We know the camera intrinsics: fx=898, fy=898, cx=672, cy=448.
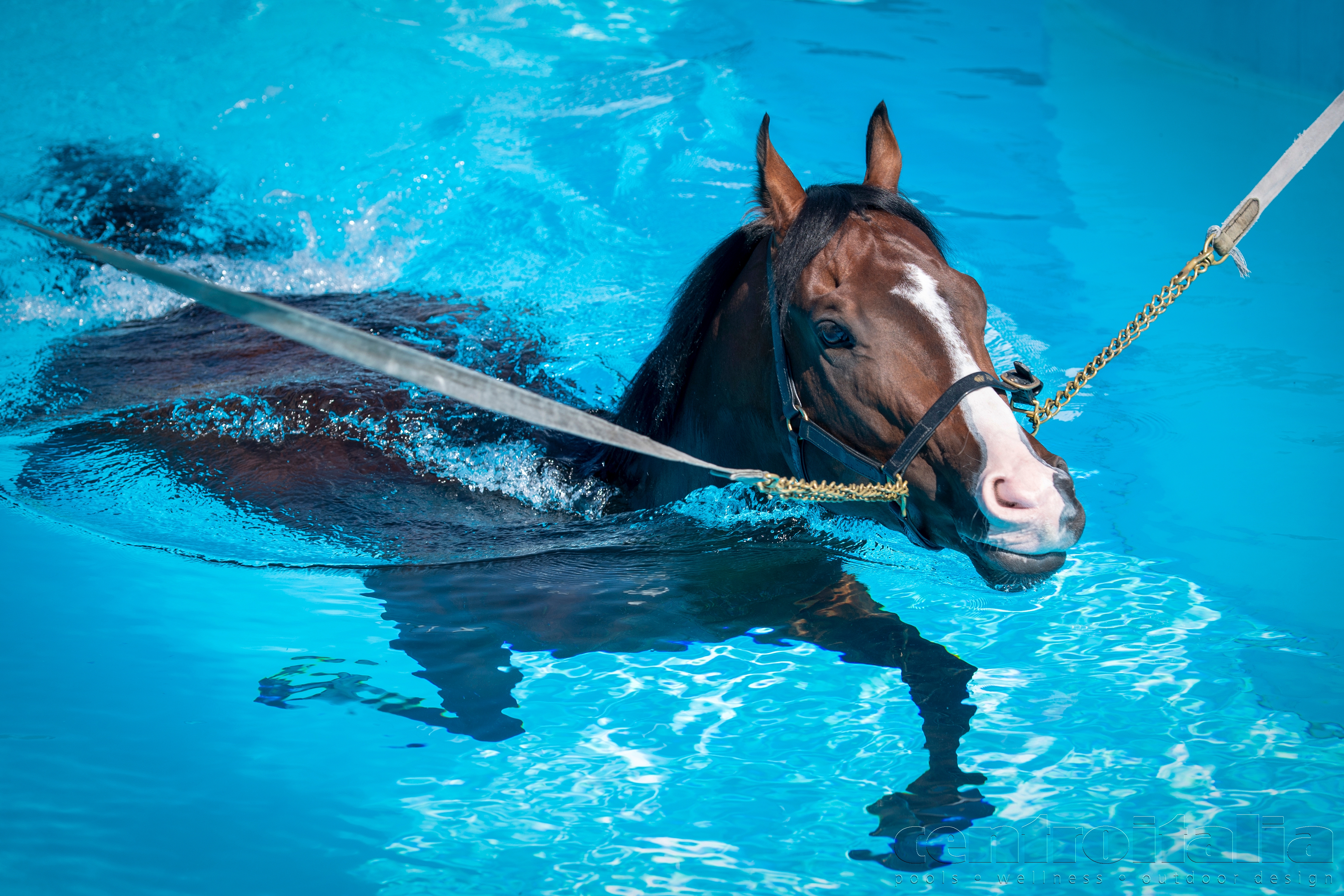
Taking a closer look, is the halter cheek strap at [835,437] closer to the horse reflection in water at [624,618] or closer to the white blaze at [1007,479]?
the white blaze at [1007,479]

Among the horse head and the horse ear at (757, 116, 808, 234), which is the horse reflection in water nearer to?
the horse head

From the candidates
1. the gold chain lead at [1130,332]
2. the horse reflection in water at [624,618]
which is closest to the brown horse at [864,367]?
the gold chain lead at [1130,332]

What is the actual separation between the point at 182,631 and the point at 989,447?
2.53 metres

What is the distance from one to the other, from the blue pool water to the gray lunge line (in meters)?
1.18

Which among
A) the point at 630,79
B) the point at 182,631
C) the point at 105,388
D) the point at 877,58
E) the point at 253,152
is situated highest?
the point at 877,58

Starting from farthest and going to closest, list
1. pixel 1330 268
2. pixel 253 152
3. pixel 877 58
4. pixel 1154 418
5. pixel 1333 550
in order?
pixel 877 58
pixel 253 152
pixel 1330 268
pixel 1154 418
pixel 1333 550

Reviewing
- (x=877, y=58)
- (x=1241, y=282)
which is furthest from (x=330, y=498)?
(x=877, y=58)

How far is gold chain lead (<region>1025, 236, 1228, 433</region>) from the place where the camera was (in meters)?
2.29

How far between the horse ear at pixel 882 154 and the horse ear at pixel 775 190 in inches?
11.9

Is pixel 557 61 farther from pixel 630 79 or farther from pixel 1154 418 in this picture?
pixel 1154 418

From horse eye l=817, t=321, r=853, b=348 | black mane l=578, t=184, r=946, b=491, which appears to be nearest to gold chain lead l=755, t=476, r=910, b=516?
horse eye l=817, t=321, r=853, b=348

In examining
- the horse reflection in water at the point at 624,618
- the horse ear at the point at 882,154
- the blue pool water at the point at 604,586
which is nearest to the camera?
the blue pool water at the point at 604,586

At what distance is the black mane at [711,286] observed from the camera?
2402mm

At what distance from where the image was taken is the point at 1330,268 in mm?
6020
